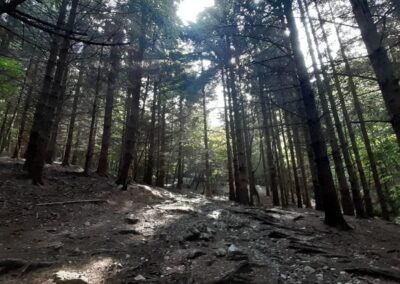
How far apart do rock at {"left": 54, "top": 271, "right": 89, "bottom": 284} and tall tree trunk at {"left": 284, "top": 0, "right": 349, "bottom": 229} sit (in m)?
6.18

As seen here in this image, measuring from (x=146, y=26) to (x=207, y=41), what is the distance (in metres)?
3.60

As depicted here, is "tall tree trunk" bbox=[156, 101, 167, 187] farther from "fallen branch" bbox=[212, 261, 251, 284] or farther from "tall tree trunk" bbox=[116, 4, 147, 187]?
→ "fallen branch" bbox=[212, 261, 251, 284]

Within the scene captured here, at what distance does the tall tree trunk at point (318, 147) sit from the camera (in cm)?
732

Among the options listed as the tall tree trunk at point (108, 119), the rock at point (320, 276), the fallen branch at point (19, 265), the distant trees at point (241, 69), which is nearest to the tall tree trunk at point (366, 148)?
the distant trees at point (241, 69)

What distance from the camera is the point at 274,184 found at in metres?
14.6

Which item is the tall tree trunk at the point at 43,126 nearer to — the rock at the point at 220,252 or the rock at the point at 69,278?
the rock at the point at 69,278

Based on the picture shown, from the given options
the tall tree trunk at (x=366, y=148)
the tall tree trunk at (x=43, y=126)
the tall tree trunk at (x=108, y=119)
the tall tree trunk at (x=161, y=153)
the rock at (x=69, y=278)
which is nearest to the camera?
the rock at (x=69, y=278)

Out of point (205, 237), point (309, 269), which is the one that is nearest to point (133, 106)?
point (205, 237)

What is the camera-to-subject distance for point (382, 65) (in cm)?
379

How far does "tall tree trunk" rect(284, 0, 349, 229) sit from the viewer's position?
24.0 ft

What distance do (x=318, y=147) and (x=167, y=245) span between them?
4841mm

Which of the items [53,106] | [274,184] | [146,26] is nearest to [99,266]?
[53,106]

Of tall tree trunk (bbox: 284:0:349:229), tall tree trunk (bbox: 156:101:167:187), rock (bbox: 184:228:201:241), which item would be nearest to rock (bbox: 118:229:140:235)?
rock (bbox: 184:228:201:241)

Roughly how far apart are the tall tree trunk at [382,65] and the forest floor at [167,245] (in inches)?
97.4
